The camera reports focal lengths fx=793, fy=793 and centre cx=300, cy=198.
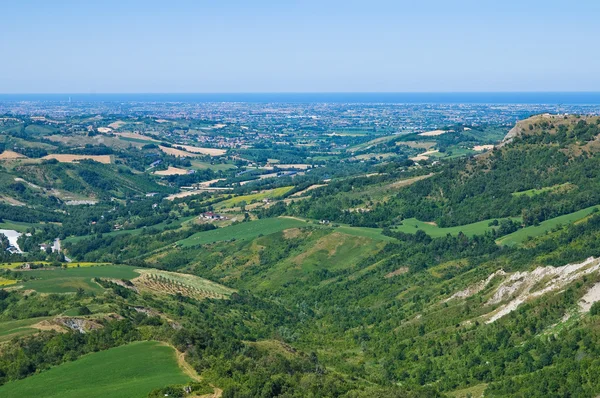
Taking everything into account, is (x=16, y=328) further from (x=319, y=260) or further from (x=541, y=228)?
(x=541, y=228)

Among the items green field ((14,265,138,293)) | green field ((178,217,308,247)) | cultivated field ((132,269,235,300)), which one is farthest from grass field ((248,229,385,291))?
green field ((14,265,138,293))

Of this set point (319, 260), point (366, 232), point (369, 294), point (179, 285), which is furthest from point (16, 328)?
point (366, 232)

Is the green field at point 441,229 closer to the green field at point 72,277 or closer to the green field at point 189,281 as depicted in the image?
the green field at point 189,281

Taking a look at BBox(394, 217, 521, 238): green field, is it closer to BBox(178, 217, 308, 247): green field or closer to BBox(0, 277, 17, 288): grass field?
BBox(178, 217, 308, 247): green field

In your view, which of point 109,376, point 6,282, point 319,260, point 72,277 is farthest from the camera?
point 319,260

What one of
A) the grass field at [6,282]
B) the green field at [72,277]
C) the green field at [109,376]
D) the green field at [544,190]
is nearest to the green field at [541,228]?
the green field at [544,190]

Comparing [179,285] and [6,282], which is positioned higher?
[6,282]
